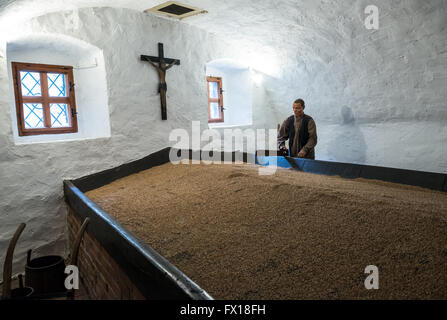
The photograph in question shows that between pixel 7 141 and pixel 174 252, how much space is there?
8.18ft

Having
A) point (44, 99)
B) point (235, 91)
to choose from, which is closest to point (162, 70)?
point (44, 99)

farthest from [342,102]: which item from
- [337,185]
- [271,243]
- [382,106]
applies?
[271,243]

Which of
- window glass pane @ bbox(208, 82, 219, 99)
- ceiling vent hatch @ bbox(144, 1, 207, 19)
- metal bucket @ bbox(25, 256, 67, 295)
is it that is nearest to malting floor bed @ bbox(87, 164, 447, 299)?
metal bucket @ bbox(25, 256, 67, 295)

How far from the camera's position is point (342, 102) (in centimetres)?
438

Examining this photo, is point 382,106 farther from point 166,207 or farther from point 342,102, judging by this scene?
point 166,207

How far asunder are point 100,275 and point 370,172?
220 centimetres

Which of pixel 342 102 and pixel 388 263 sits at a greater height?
pixel 342 102

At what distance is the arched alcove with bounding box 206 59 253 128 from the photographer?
5473 mm

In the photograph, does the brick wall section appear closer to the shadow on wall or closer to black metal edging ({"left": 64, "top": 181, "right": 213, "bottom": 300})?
black metal edging ({"left": 64, "top": 181, "right": 213, "bottom": 300})

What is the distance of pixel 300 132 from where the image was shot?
381 centimetres

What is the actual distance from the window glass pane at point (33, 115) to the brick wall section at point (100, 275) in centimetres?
137

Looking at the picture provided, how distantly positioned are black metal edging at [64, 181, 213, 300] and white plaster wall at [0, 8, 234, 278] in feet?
4.91

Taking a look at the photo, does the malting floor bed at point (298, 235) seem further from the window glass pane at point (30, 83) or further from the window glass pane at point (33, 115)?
the window glass pane at point (30, 83)

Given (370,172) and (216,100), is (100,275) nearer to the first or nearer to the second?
(370,172)
